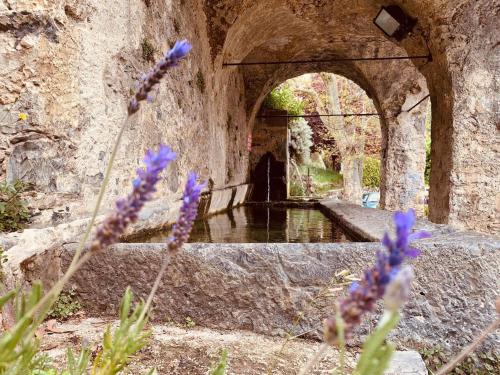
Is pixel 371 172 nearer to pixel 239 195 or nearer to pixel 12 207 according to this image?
pixel 239 195

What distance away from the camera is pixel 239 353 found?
1.46 m

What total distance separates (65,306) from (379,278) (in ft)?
5.30

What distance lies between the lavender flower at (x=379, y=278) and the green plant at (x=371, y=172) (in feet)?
60.7

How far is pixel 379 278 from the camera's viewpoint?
0.44m

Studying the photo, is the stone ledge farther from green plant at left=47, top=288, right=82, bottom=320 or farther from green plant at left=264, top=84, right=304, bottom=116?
green plant at left=264, top=84, right=304, bottom=116

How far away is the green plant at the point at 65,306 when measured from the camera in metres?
1.66

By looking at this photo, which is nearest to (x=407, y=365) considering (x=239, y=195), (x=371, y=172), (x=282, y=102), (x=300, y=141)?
(x=239, y=195)

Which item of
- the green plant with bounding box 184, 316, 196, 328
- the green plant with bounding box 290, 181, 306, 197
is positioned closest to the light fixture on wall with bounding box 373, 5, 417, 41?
the green plant with bounding box 184, 316, 196, 328

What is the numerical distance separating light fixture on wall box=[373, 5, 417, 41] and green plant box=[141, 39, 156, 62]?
107 inches

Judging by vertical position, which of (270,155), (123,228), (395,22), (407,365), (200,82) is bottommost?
(407,365)

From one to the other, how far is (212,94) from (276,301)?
4.10 m

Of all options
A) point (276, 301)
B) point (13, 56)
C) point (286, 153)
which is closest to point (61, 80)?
point (13, 56)

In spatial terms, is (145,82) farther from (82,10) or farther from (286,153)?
(286,153)

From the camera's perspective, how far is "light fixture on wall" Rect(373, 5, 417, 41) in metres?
4.20
